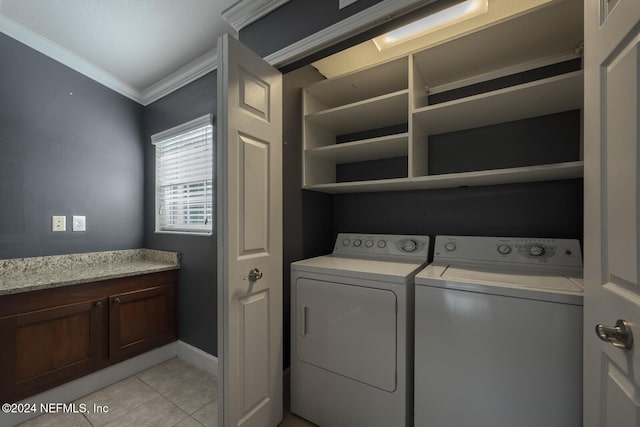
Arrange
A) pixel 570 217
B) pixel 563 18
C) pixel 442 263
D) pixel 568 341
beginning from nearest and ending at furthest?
1. pixel 568 341
2. pixel 563 18
3. pixel 570 217
4. pixel 442 263

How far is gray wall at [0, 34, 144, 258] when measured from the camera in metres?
1.79

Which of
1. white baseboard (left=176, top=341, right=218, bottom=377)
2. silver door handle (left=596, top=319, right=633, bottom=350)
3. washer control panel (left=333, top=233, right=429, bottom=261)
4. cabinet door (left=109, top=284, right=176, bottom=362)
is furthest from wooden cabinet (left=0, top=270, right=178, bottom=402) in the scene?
silver door handle (left=596, top=319, right=633, bottom=350)

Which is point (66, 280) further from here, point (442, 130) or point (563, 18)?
point (563, 18)

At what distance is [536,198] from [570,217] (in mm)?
184

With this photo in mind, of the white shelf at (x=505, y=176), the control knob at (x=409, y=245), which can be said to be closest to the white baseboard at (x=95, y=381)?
the white shelf at (x=505, y=176)

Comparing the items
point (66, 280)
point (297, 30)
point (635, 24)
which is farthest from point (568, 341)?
point (66, 280)

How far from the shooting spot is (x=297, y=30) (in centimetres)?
144

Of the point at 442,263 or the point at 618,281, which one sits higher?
the point at 618,281

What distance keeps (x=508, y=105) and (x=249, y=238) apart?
5.10ft

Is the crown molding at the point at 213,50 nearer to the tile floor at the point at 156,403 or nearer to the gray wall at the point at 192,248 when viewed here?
the gray wall at the point at 192,248

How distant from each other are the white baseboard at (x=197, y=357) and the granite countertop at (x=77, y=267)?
709 mm

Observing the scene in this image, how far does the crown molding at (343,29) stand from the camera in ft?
3.67

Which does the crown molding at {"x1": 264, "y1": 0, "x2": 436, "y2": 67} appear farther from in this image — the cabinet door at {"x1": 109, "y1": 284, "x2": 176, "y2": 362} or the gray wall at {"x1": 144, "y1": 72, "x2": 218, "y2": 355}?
the cabinet door at {"x1": 109, "y1": 284, "x2": 176, "y2": 362}

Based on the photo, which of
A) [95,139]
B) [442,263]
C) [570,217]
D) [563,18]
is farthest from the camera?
[95,139]
